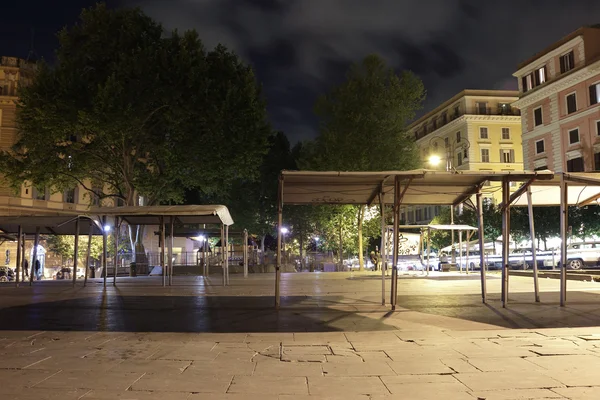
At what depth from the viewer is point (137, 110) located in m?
24.1

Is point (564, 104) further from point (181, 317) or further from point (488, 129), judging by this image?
point (181, 317)

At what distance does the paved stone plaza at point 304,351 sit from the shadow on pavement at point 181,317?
35 mm

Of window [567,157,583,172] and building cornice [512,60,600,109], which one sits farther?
window [567,157,583,172]

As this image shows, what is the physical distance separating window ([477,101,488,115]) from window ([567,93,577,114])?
2501 centimetres

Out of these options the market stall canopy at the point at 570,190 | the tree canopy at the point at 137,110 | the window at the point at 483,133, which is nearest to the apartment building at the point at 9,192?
the tree canopy at the point at 137,110

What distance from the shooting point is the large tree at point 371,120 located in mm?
31875

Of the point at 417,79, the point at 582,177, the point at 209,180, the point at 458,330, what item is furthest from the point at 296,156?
the point at 458,330

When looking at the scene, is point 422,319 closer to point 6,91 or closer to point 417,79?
point 417,79

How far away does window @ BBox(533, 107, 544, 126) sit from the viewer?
155 ft

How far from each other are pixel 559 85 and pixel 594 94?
3.82 metres

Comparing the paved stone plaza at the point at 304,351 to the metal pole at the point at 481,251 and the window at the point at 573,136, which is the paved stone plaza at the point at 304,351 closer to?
the metal pole at the point at 481,251

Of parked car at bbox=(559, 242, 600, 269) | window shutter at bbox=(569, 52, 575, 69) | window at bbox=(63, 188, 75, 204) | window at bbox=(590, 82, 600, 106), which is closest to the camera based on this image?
parked car at bbox=(559, 242, 600, 269)

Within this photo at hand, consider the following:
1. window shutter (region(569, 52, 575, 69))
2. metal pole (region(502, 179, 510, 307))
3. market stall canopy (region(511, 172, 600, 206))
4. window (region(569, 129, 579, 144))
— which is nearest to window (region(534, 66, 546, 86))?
window shutter (region(569, 52, 575, 69))

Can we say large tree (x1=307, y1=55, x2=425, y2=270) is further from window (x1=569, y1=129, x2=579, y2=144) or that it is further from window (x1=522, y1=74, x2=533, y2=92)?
window (x1=522, y1=74, x2=533, y2=92)
